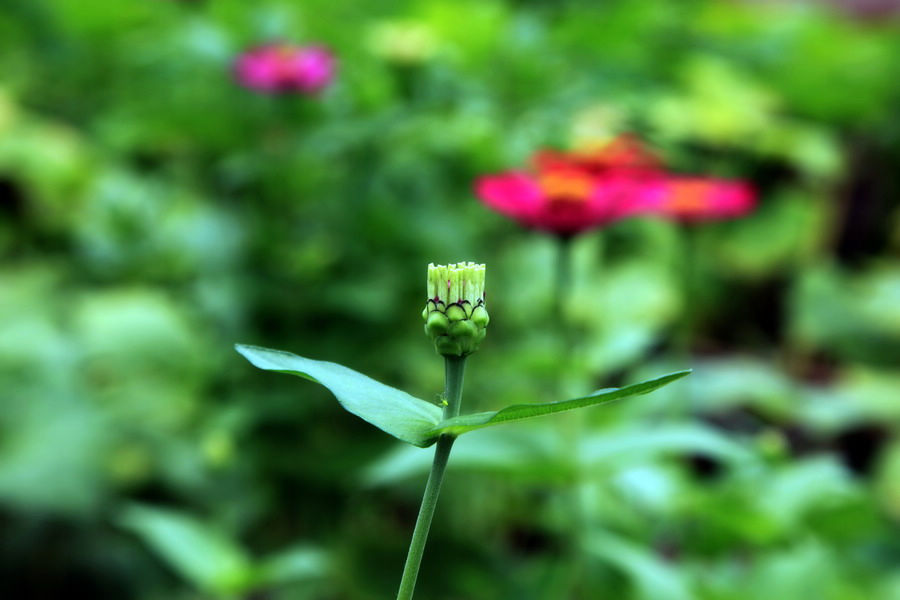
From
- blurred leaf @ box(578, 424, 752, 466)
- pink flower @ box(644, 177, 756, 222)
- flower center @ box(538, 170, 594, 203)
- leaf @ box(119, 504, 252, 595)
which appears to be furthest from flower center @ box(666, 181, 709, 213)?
leaf @ box(119, 504, 252, 595)

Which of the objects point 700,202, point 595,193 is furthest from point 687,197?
point 595,193

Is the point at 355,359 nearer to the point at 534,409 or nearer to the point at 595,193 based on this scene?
the point at 595,193

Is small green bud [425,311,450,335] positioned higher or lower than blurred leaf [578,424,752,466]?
higher

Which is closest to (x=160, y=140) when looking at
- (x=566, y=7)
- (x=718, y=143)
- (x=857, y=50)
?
(x=718, y=143)

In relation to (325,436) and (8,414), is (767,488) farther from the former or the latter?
(8,414)

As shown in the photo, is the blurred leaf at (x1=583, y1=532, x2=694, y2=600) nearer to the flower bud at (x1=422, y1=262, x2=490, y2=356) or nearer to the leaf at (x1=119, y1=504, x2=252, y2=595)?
the leaf at (x1=119, y1=504, x2=252, y2=595)

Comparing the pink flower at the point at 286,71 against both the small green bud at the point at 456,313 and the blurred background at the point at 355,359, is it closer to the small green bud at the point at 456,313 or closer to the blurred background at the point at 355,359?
the blurred background at the point at 355,359

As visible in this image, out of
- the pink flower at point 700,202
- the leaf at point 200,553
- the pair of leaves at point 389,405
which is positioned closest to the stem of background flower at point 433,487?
the pair of leaves at point 389,405
